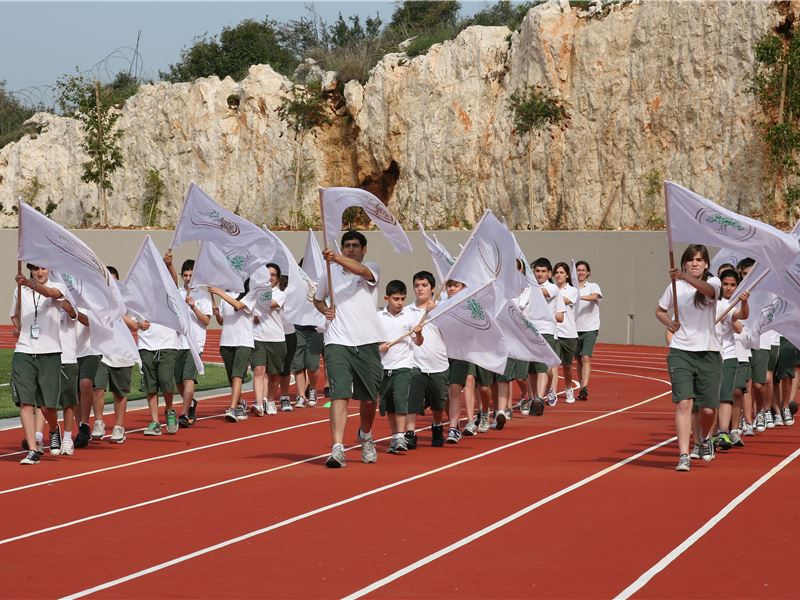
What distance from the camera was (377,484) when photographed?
10.7 meters

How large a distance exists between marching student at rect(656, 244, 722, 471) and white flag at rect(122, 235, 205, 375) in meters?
5.05

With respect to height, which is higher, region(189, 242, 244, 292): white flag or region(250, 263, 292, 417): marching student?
region(189, 242, 244, 292): white flag

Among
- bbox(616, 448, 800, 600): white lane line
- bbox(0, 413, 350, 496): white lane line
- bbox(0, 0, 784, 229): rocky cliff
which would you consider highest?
bbox(0, 0, 784, 229): rocky cliff

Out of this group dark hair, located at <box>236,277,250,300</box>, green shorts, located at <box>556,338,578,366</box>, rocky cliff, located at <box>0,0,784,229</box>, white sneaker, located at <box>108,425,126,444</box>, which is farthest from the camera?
rocky cliff, located at <box>0,0,784,229</box>

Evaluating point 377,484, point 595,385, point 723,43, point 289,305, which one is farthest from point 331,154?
point 377,484

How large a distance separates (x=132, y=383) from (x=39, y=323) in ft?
31.0

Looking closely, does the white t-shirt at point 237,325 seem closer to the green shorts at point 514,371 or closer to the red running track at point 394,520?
the red running track at point 394,520

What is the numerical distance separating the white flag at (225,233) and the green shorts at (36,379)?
10.6 ft

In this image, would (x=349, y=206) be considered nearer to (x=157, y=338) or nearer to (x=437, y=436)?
(x=437, y=436)

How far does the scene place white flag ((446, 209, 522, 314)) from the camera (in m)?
14.0

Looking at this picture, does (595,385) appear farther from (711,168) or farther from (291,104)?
(291,104)

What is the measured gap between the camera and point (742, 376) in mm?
13812

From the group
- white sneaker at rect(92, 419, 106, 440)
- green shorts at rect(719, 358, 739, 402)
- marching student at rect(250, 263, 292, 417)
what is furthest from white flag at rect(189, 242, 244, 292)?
green shorts at rect(719, 358, 739, 402)

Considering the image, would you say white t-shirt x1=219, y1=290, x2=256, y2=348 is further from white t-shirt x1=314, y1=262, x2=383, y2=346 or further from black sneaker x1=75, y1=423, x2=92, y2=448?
white t-shirt x1=314, y1=262, x2=383, y2=346
